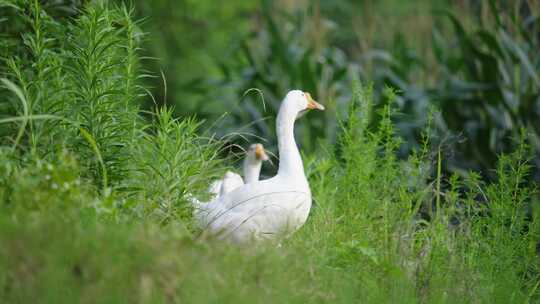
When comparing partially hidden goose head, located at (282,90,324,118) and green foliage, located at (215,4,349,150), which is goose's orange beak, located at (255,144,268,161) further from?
green foliage, located at (215,4,349,150)

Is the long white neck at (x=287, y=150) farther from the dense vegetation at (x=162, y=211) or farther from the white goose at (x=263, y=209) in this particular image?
the dense vegetation at (x=162, y=211)

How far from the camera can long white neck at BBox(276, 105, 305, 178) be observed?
16.5 feet

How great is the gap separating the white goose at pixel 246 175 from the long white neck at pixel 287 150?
2.52ft

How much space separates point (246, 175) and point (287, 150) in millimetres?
1826

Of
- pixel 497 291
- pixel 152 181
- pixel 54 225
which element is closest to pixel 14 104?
pixel 152 181

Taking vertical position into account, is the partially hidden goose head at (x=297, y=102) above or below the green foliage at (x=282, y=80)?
above

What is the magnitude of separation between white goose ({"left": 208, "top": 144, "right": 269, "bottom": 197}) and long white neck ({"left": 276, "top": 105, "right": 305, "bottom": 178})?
0.77 m

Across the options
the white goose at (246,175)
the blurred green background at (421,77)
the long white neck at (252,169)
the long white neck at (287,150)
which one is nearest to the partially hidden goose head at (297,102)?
the long white neck at (287,150)

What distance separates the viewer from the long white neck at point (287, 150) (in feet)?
16.5

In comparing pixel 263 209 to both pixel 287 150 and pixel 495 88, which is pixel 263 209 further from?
pixel 495 88

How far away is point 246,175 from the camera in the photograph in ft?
22.6

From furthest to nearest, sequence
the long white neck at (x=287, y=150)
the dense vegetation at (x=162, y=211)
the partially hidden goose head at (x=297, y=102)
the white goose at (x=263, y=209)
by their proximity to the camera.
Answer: the partially hidden goose head at (x=297, y=102)
the long white neck at (x=287, y=150)
the white goose at (x=263, y=209)
the dense vegetation at (x=162, y=211)

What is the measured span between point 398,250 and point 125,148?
1.58 meters

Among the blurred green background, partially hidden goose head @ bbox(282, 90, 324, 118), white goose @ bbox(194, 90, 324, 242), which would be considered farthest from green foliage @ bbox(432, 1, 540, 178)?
white goose @ bbox(194, 90, 324, 242)
